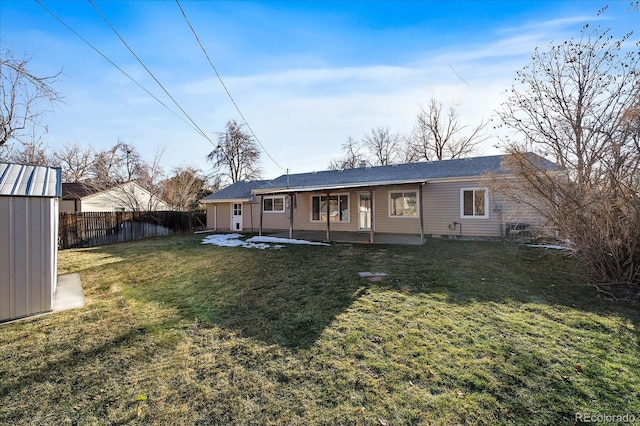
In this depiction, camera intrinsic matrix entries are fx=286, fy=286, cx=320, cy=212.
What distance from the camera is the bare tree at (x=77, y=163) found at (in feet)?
80.6

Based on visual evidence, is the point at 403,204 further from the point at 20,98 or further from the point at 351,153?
the point at 351,153

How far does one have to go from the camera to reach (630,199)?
521 cm

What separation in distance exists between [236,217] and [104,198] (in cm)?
1052

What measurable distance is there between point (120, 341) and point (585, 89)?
385 inches

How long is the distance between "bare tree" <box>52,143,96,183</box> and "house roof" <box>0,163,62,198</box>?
77.2 ft

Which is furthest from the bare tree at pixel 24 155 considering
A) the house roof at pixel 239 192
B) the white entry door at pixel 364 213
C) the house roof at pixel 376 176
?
the white entry door at pixel 364 213

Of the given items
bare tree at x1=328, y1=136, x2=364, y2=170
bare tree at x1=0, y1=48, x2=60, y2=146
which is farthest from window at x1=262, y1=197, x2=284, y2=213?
bare tree at x1=328, y1=136, x2=364, y2=170

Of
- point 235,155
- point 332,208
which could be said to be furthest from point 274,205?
point 235,155

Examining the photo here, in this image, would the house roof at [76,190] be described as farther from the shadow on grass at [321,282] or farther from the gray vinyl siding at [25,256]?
the gray vinyl siding at [25,256]

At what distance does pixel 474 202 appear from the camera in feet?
37.6

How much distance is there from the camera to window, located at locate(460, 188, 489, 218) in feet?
37.0

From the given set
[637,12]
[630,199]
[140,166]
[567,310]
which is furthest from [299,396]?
[140,166]

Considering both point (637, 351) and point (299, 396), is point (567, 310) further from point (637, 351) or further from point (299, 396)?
point (299, 396)

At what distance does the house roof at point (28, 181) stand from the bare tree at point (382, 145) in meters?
28.8
